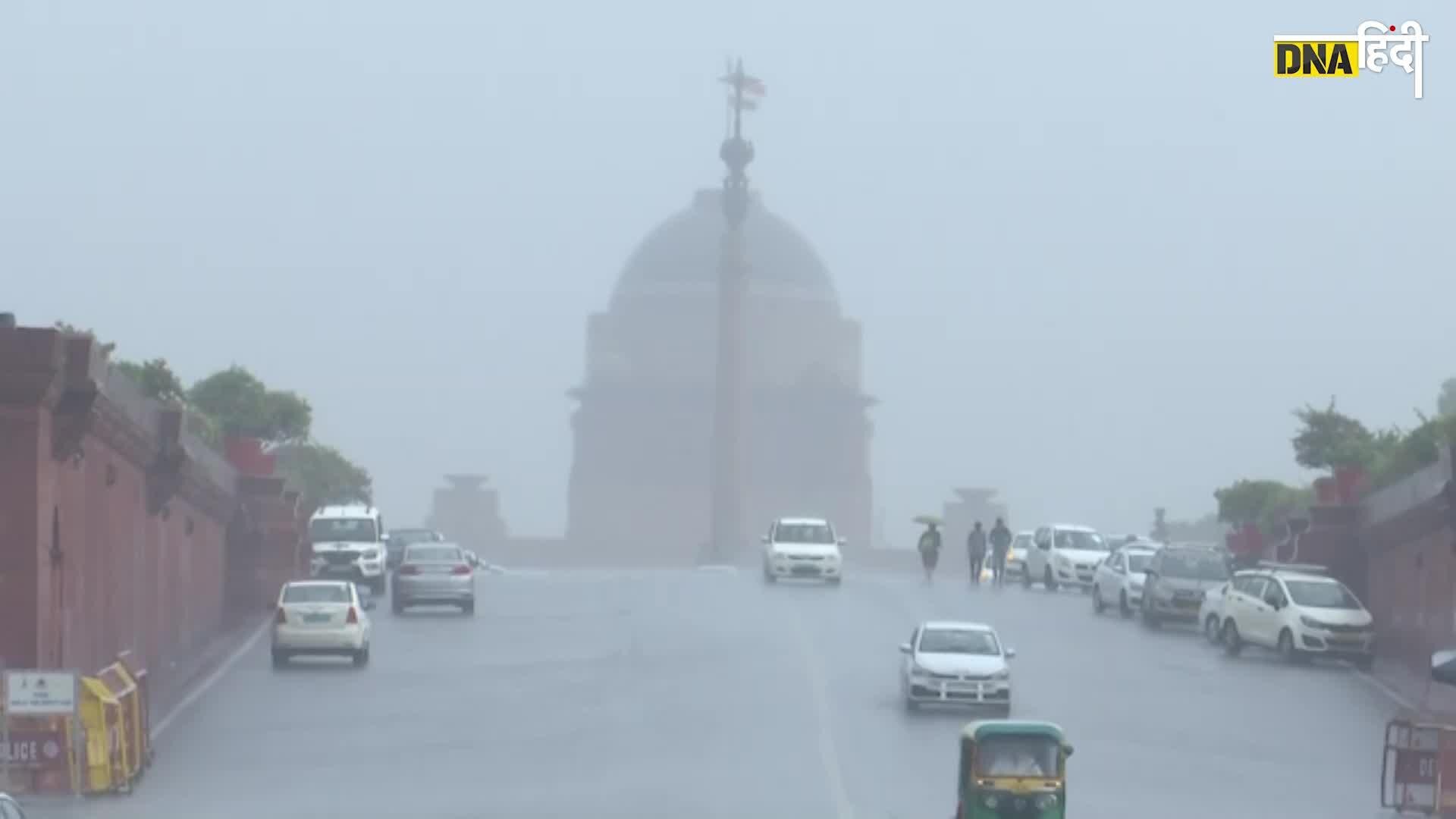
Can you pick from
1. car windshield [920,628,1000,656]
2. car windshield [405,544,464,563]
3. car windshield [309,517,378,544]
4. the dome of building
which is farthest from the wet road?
the dome of building

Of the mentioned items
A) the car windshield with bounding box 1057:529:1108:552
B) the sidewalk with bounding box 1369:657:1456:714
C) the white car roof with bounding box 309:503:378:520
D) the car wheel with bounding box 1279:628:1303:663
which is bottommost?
the sidewalk with bounding box 1369:657:1456:714

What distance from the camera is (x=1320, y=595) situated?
45.2 m

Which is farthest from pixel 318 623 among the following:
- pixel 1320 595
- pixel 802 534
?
pixel 802 534

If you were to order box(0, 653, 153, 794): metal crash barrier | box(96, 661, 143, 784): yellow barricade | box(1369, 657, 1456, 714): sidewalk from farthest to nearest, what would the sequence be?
1. box(1369, 657, 1456, 714): sidewalk
2. box(96, 661, 143, 784): yellow barricade
3. box(0, 653, 153, 794): metal crash barrier

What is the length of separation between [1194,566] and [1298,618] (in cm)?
774

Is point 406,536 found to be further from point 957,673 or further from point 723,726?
point 723,726

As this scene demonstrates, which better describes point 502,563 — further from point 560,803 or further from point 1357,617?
point 560,803

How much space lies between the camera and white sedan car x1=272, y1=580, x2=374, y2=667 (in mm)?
42625

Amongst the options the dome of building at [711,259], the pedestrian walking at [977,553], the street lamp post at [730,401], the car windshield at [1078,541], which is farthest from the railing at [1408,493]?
the dome of building at [711,259]

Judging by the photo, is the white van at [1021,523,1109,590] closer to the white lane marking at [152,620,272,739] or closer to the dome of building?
the white lane marking at [152,620,272,739]

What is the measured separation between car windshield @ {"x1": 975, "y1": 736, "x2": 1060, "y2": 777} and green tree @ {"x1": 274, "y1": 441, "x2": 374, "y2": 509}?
58.7 meters

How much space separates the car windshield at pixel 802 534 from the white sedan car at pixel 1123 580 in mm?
8211

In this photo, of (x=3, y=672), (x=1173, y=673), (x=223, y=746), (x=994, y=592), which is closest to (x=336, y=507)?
(x=994, y=592)

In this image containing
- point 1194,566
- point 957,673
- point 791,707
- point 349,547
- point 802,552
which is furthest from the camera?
point 802,552
